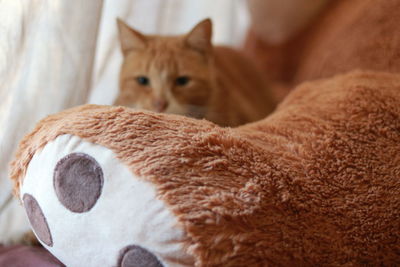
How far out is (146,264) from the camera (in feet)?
1.58

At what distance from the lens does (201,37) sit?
1.21 meters

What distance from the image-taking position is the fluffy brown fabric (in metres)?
1.06

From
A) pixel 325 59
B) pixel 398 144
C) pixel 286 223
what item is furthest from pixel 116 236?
pixel 325 59

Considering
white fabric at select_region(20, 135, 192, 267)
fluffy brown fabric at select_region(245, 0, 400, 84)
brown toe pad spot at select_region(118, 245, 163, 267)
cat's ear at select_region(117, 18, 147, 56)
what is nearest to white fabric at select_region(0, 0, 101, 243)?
cat's ear at select_region(117, 18, 147, 56)

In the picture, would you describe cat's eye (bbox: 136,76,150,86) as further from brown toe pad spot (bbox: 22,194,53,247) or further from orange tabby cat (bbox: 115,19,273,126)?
brown toe pad spot (bbox: 22,194,53,247)

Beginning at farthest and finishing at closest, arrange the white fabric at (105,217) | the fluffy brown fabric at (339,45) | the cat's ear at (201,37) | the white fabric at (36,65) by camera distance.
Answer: the cat's ear at (201,37) → the fluffy brown fabric at (339,45) → the white fabric at (36,65) → the white fabric at (105,217)

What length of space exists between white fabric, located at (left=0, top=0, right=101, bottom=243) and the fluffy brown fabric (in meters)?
0.76

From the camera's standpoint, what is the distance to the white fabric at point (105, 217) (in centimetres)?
47

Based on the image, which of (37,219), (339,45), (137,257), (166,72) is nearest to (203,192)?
(137,257)

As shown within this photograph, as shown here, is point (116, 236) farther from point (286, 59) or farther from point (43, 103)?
point (286, 59)

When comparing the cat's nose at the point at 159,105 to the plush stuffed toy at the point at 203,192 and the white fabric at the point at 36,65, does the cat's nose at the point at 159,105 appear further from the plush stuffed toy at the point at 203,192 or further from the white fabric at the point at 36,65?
the plush stuffed toy at the point at 203,192

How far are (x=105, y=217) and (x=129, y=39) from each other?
76cm

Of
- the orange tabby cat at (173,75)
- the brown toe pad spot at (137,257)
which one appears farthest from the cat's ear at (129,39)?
the brown toe pad spot at (137,257)

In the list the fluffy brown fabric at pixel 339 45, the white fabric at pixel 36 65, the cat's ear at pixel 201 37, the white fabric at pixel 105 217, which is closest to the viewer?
the white fabric at pixel 105 217
